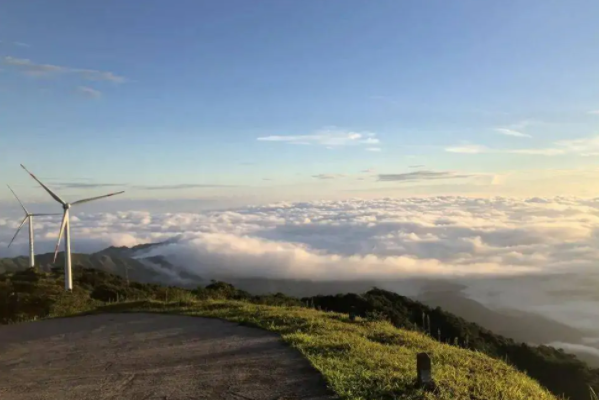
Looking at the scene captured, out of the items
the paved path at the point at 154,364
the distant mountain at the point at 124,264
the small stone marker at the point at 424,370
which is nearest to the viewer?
the small stone marker at the point at 424,370

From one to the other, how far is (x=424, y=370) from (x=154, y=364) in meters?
4.51

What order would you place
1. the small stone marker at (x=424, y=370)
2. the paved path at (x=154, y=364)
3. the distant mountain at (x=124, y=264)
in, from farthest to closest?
the distant mountain at (x=124, y=264), the paved path at (x=154, y=364), the small stone marker at (x=424, y=370)

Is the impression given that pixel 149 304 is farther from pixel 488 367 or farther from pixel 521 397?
pixel 521 397

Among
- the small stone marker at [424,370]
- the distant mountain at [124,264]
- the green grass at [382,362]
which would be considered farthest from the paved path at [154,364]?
the distant mountain at [124,264]

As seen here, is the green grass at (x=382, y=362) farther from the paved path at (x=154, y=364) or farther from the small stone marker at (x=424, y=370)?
the paved path at (x=154, y=364)

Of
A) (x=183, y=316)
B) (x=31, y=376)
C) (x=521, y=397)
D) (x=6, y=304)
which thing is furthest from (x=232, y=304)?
(x=6, y=304)

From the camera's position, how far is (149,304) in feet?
52.8

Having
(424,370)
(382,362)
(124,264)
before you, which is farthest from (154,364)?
(124,264)

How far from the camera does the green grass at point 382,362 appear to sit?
7023 mm

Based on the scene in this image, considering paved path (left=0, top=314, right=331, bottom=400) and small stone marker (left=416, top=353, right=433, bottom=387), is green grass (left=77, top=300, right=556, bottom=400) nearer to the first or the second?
small stone marker (left=416, top=353, right=433, bottom=387)

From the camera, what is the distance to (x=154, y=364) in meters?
8.82

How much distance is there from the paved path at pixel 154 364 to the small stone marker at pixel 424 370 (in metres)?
1.28

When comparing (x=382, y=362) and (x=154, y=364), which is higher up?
(x=382, y=362)

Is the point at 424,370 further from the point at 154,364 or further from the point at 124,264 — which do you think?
the point at 124,264
